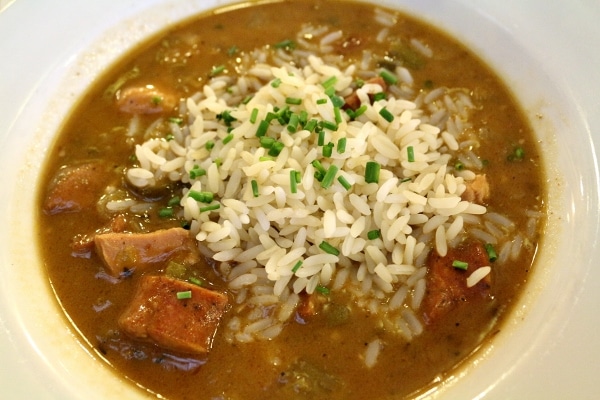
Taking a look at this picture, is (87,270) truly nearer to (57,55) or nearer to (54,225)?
(54,225)

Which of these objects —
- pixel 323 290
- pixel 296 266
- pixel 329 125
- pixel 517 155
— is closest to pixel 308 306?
pixel 323 290

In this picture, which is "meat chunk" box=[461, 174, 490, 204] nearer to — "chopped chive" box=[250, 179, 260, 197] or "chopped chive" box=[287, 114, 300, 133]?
"chopped chive" box=[287, 114, 300, 133]

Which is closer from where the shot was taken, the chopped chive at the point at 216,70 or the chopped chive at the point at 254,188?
the chopped chive at the point at 254,188

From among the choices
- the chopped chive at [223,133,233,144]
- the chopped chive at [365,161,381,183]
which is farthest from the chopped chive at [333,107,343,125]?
the chopped chive at [223,133,233,144]

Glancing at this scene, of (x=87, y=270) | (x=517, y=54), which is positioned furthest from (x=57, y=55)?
(x=517, y=54)

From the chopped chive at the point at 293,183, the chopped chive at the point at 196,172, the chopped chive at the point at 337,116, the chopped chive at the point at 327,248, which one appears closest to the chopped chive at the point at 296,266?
the chopped chive at the point at 327,248

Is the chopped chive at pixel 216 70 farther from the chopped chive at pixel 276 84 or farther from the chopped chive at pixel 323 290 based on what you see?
the chopped chive at pixel 323 290
